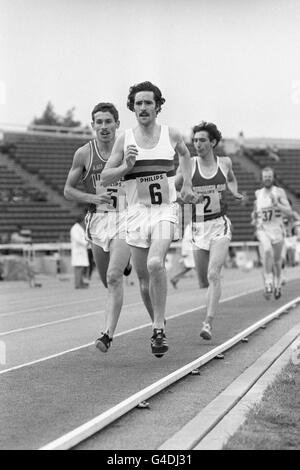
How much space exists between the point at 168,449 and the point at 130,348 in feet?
Result: 15.2

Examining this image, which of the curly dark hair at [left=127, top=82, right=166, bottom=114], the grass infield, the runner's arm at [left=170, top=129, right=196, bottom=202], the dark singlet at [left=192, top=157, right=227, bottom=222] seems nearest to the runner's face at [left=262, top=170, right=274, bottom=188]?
the dark singlet at [left=192, top=157, right=227, bottom=222]

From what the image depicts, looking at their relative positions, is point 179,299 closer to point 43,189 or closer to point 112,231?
point 112,231

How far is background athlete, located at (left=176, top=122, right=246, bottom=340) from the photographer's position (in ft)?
34.3

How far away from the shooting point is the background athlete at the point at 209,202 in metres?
10.4

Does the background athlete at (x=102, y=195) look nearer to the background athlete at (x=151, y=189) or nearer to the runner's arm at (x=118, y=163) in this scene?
the background athlete at (x=151, y=189)

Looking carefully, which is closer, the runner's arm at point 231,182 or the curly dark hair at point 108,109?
the curly dark hair at point 108,109

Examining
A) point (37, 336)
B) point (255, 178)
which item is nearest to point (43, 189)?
point (255, 178)

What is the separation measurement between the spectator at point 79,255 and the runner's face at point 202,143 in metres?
13.8

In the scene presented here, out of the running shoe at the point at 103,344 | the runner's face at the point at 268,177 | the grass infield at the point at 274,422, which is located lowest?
the grass infield at the point at 274,422

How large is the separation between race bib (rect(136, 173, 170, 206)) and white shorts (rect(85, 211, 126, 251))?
0.62m

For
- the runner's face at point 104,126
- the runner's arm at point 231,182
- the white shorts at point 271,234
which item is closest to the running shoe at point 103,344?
the runner's face at point 104,126

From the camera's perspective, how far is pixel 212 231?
10.5 meters

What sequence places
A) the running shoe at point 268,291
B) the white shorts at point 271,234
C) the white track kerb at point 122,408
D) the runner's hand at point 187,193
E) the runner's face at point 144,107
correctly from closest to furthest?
the white track kerb at point 122,408, the runner's face at point 144,107, the runner's hand at point 187,193, the running shoe at point 268,291, the white shorts at point 271,234

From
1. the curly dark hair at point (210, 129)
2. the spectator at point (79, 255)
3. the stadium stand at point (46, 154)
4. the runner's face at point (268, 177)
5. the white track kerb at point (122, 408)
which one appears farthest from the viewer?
the stadium stand at point (46, 154)
